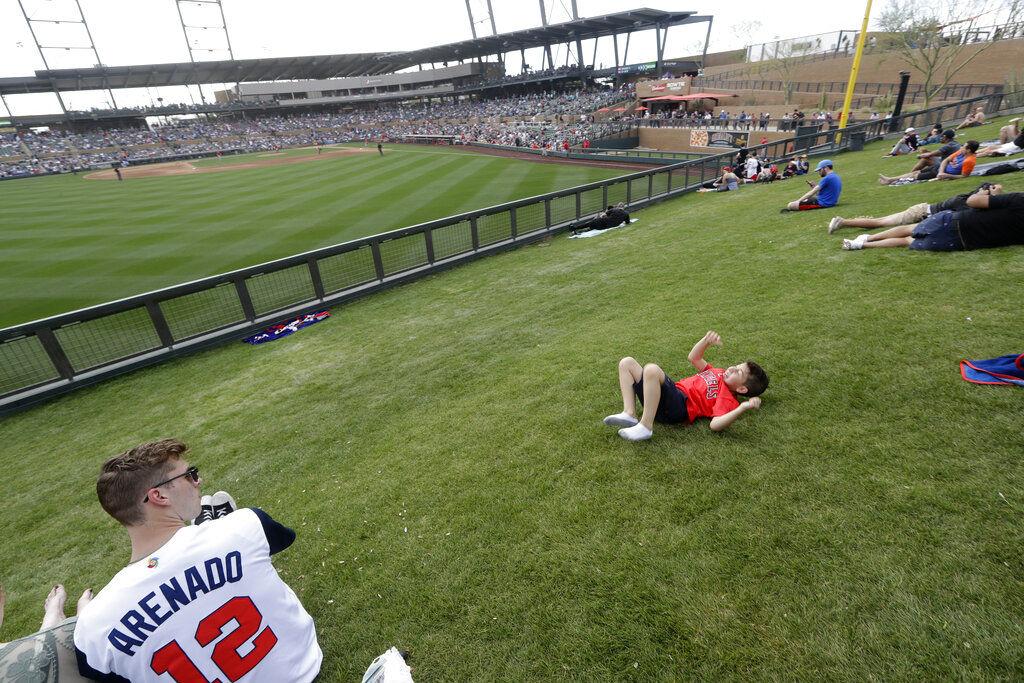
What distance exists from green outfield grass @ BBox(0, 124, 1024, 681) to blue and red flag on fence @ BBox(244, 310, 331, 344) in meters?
1.17

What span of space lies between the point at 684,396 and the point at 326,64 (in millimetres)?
91691

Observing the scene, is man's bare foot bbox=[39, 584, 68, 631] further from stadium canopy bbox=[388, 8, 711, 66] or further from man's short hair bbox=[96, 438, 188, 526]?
stadium canopy bbox=[388, 8, 711, 66]

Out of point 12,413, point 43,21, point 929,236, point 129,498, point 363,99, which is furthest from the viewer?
point 363,99

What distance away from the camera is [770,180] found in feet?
49.3

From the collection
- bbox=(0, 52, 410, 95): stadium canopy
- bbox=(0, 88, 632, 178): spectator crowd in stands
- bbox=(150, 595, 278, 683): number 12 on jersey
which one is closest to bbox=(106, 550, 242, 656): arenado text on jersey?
bbox=(150, 595, 278, 683): number 12 on jersey

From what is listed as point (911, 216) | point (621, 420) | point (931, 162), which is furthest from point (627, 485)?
point (931, 162)

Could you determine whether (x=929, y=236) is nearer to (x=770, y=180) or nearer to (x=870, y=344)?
(x=870, y=344)

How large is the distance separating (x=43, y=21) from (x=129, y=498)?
304 feet

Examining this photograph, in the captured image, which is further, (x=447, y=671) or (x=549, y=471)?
(x=549, y=471)

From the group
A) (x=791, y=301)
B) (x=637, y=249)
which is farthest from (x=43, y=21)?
(x=791, y=301)

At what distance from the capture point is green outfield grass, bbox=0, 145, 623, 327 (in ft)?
41.2

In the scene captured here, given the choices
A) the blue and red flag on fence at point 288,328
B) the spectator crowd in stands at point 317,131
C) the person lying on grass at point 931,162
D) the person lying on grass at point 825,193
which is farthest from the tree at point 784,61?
the blue and red flag on fence at point 288,328

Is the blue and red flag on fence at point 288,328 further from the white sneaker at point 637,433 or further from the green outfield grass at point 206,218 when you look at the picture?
the white sneaker at point 637,433

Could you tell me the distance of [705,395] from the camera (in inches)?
160
